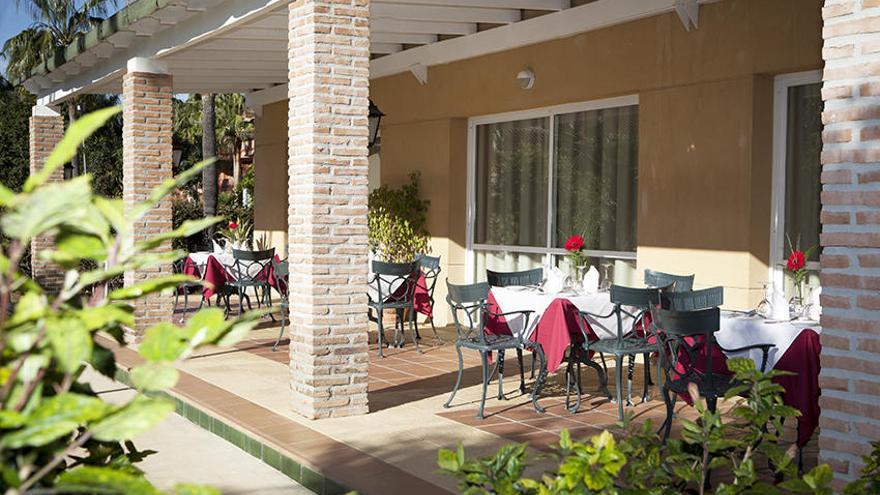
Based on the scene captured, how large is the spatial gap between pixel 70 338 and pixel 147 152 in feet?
29.9

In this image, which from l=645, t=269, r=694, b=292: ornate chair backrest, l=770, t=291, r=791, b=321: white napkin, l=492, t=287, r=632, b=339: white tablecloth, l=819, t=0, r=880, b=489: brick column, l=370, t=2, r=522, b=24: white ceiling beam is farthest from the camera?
l=370, t=2, r=522, b=24: white ceiling beam

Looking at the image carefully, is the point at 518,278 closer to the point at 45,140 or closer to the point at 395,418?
the point at 395,418

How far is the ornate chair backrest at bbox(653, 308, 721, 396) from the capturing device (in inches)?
196

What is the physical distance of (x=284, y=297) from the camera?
32.1 feet

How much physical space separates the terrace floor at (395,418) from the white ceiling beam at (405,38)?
12.0ft

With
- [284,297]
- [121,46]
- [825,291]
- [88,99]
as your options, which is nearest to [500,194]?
[284,297]

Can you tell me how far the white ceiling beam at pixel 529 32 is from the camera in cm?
855

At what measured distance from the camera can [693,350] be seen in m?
5.12

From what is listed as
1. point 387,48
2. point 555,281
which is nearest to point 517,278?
point 555,281

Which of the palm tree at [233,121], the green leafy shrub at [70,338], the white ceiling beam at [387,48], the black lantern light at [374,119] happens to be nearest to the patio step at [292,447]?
the green leafy shrub at [70,338]

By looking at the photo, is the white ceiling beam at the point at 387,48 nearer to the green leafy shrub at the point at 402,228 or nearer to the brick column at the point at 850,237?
the green leafy shrub at the point at 402,228

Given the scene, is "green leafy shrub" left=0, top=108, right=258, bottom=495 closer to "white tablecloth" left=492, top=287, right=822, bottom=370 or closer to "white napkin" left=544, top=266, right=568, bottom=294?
"white tablecloth" left=492, top=287, right=822, bottom=370

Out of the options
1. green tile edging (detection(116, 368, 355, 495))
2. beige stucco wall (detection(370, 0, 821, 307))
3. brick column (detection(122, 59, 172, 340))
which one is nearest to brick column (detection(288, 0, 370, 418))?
green tile edging (detection(116, 368, 355, 495))

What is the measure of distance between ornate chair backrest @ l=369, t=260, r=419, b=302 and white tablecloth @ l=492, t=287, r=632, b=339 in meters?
2.08
